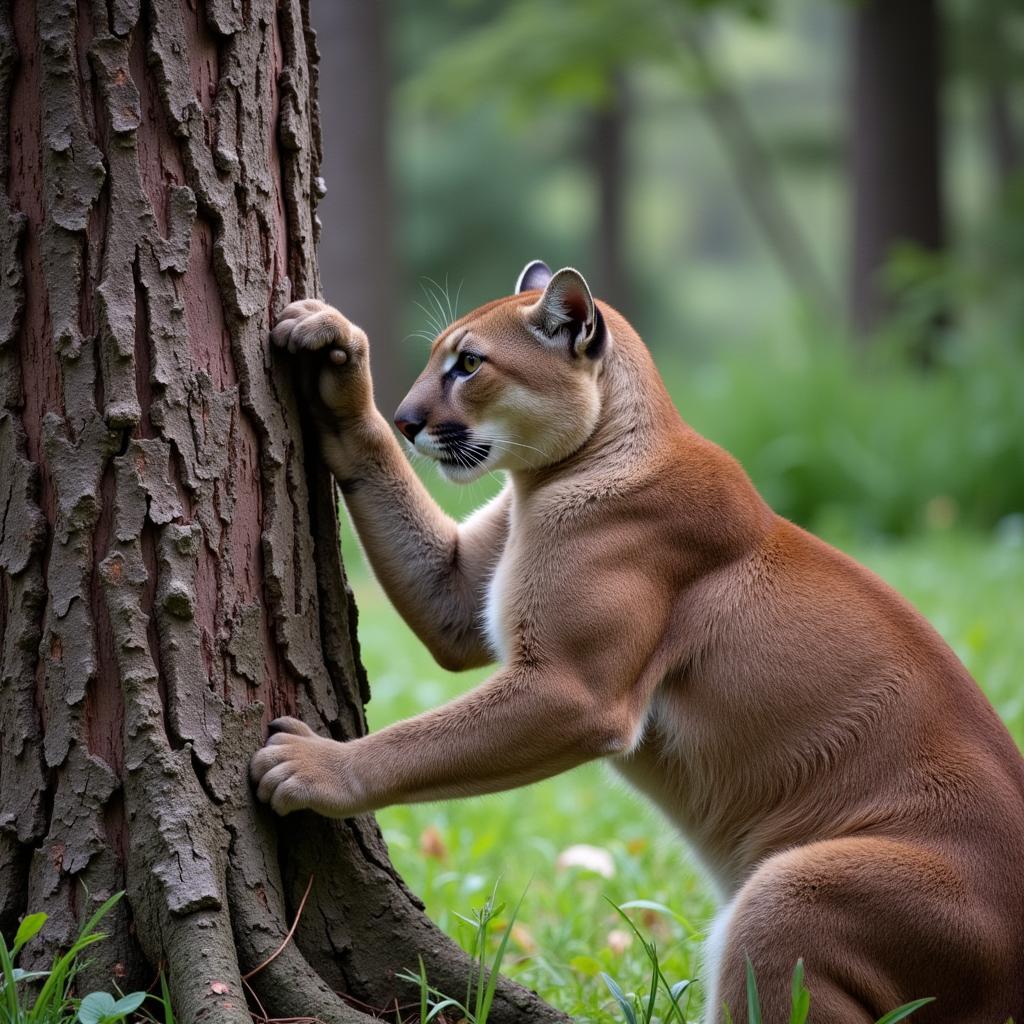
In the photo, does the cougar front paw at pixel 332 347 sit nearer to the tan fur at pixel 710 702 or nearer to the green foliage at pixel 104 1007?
the tan fur at pixel 710 702

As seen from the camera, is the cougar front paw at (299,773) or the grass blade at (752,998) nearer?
the grass blade at (752,998)

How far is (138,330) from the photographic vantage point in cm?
281

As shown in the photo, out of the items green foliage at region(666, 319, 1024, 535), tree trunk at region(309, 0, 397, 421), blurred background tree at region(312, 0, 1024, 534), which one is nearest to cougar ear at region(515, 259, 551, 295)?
blurred background tree at region(312, 0, 1024, 534)

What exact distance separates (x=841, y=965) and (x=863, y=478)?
801cm

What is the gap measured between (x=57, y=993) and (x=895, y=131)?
42.2ft

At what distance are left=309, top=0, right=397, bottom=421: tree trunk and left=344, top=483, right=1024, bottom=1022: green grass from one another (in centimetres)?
574

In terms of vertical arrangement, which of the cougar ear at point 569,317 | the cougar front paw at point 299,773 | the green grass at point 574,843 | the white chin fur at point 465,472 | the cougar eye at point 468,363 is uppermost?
the cougar ear at point 569,317

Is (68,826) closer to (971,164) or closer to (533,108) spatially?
(533,108)

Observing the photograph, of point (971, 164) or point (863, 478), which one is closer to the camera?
point (863, 478)

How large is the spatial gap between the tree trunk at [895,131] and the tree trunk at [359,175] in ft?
16.1

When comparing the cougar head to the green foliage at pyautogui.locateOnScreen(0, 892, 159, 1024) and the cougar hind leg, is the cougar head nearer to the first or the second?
the cougar hind leg

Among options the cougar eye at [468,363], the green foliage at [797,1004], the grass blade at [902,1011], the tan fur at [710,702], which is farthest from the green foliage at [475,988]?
the cougar eye at [468,363]

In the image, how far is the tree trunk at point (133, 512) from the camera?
275cm

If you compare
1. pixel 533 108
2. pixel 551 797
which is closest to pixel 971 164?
pixel 533 108
